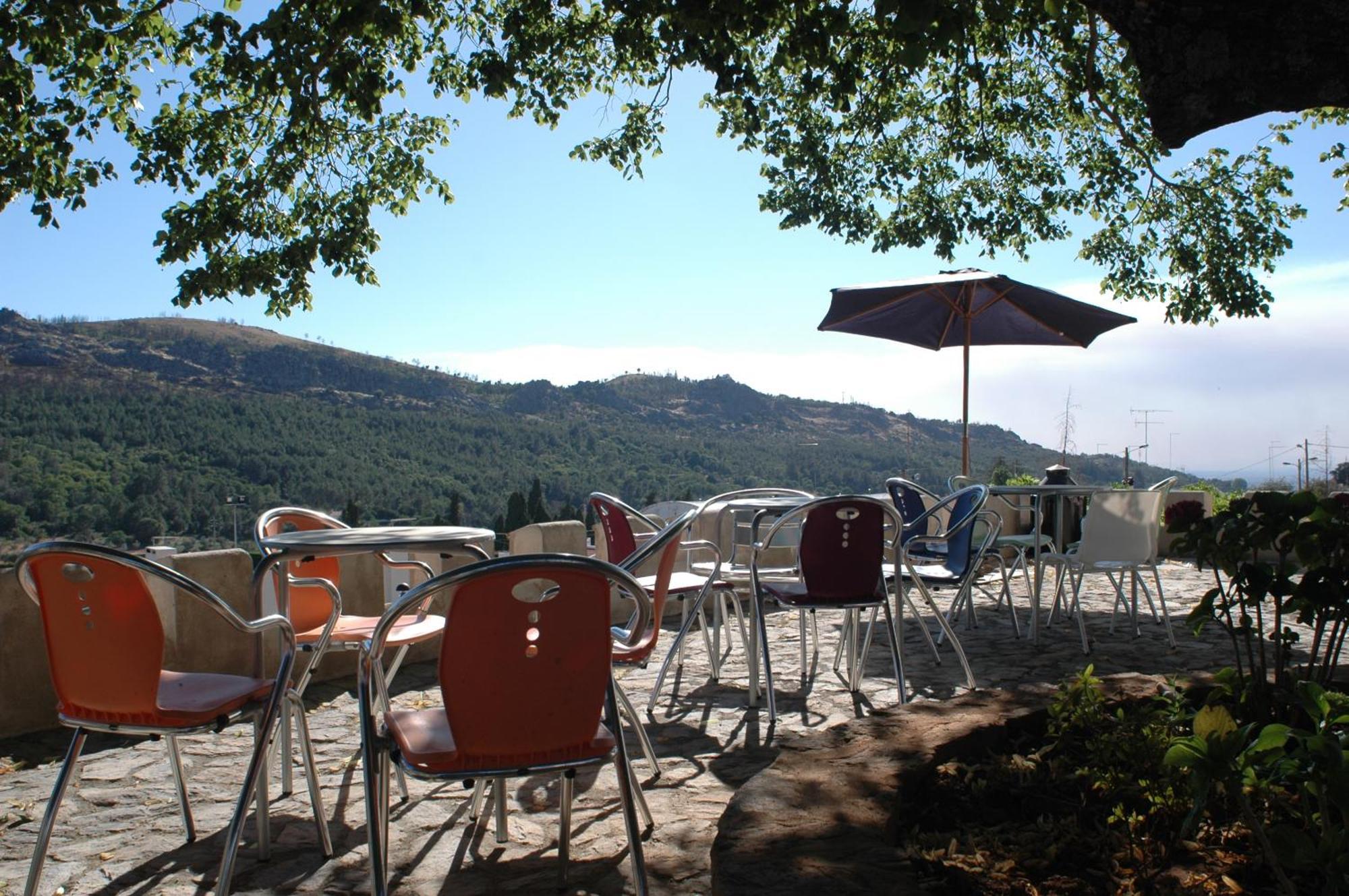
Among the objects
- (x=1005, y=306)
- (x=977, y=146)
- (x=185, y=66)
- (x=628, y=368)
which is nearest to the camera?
(x=185, y=66)

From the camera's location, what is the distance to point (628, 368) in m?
58.5

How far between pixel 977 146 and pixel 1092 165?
5.91 ft

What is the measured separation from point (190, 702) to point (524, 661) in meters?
0.92

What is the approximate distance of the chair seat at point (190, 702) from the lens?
2238mm

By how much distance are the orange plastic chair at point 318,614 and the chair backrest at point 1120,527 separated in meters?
3.48

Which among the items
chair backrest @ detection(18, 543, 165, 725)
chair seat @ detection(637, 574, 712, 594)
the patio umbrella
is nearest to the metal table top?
chair backrest @ detection(18, 543, 165, 725)

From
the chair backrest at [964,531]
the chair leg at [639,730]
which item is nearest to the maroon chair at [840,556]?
the chair leg at [639,730]

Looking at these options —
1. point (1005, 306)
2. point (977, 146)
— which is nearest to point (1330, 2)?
point (977, 146)

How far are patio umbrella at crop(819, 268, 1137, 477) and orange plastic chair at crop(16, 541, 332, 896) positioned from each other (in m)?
5.81

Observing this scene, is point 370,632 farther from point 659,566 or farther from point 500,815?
point 659,566

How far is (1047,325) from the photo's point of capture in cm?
804

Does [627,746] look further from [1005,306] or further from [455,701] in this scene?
[1005,306]

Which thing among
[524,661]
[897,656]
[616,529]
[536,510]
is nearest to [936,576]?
[897,656]

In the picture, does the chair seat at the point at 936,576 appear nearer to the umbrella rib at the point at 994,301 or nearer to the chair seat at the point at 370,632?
the chair seat at the point at 370,632
